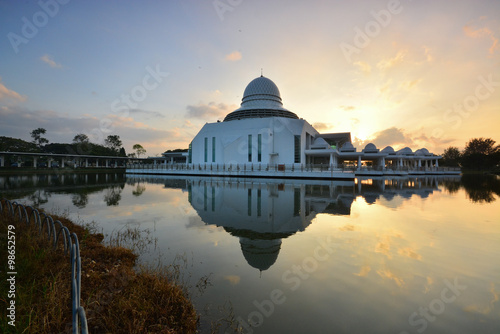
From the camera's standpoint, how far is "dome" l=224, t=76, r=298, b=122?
47781 mm

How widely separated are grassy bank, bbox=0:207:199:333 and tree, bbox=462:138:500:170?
93.4 m

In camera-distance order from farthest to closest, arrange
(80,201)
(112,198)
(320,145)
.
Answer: (320,145), (112,198), (80,201)

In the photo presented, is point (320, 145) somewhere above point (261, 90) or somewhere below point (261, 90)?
below

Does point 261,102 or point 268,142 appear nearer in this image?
point 268,142

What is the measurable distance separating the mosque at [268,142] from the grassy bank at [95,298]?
3296cm

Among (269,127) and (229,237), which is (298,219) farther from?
(269,127)

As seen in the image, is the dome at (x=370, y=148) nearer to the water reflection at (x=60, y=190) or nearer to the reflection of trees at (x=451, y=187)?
the reflection of trees at (x=451, y=187)

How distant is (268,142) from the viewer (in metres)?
41.7

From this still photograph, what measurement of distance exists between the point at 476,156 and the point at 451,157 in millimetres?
19173

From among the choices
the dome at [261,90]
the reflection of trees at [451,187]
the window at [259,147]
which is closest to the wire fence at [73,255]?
the reflection of trees at [451,187]

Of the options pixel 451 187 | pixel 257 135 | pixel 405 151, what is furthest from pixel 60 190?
pixel 405 151

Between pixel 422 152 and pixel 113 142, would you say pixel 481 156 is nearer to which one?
pixel 422 152

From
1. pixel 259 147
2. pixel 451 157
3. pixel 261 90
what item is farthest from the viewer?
pixel 451 157

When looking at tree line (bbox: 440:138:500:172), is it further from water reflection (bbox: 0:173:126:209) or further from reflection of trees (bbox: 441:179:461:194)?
water reflection (bbox: 0:173:126:209)
